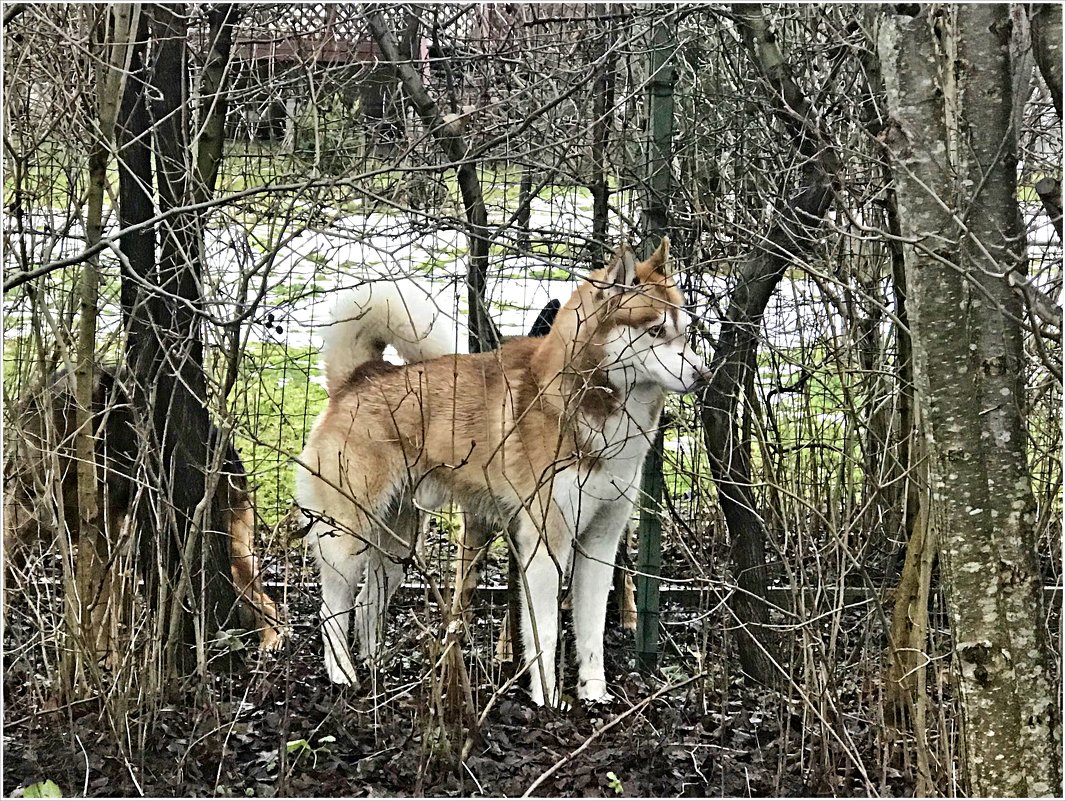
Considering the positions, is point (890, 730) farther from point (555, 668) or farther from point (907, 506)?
point (555, 668)

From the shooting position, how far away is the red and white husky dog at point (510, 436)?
4.58 metres

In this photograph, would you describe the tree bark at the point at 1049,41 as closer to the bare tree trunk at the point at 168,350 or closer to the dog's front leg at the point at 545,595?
the dog's front leg at the point at 545,595

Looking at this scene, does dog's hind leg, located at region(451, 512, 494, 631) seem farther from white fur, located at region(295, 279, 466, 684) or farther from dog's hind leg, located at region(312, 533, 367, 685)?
dog's hind leg, located at region(312, 533, 367, 685)

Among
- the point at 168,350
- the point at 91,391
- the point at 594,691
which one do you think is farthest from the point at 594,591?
the point at 91,391

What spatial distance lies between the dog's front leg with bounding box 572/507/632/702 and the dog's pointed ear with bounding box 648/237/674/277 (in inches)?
39.4

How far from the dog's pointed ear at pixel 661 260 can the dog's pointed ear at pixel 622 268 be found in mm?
158

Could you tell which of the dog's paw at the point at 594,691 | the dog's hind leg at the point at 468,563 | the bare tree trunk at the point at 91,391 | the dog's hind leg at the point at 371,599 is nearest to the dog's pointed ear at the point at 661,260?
the dog's hind leg at the point at 468,563

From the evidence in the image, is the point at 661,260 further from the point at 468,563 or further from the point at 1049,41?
the point at 1049,41

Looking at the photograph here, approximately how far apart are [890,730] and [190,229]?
2984 mm

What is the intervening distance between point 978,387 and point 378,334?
2991mm

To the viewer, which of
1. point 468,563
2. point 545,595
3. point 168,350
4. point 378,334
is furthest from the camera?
point 378,334

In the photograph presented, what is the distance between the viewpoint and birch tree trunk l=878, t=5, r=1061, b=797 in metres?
2.84

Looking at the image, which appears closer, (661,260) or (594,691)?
(661,260)

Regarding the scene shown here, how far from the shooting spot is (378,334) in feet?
16.9
